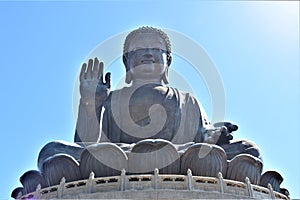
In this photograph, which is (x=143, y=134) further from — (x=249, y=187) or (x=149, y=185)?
(x=249, y=187)

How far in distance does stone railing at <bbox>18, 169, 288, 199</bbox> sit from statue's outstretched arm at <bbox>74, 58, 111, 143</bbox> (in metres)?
1.99

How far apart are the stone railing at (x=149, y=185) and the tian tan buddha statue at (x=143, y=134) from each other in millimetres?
485

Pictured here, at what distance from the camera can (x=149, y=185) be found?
7.50 metres

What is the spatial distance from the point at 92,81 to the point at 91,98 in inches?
12.4

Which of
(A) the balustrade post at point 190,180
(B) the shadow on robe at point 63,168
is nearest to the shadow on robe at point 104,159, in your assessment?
(B) the shadow on robe at point 63,168

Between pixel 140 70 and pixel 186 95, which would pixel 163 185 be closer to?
pixel 186 95

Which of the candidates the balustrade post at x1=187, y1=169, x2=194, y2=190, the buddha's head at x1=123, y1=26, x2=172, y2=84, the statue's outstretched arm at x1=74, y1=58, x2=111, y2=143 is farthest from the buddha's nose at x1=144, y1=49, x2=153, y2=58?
the balustrade post at x1=187, y1=169, x2=194, y2=190

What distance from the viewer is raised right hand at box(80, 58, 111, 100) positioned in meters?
9.64

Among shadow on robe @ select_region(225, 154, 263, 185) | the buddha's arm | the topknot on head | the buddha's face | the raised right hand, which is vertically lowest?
shadow on robe @ select_region(225, 154, 263, 185)

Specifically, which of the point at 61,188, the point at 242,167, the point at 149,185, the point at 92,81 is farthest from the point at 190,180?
the point at 92,81

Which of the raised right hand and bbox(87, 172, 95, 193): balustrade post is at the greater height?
the raised right hand

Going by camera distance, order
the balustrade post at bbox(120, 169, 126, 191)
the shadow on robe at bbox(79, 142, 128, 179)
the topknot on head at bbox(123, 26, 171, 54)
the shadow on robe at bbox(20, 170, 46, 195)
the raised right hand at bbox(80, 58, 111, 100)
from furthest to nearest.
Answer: the topknot on head at bbox(123, 26, 171, 54) → the raised right hand at bbox(80, 58, 111, 100) → the shadow on robe at bbox(20, 170, 46, 195) → the shadow on robe at bbox(79, 142, 128, 179) → the balustrade post at bbox(120, 169, 126, 191)

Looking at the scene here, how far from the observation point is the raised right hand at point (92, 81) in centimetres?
964

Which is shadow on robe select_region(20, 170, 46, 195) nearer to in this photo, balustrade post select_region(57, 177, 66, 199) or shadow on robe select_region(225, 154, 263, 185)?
balustrade post select_region(57, 177, 66, 199)
